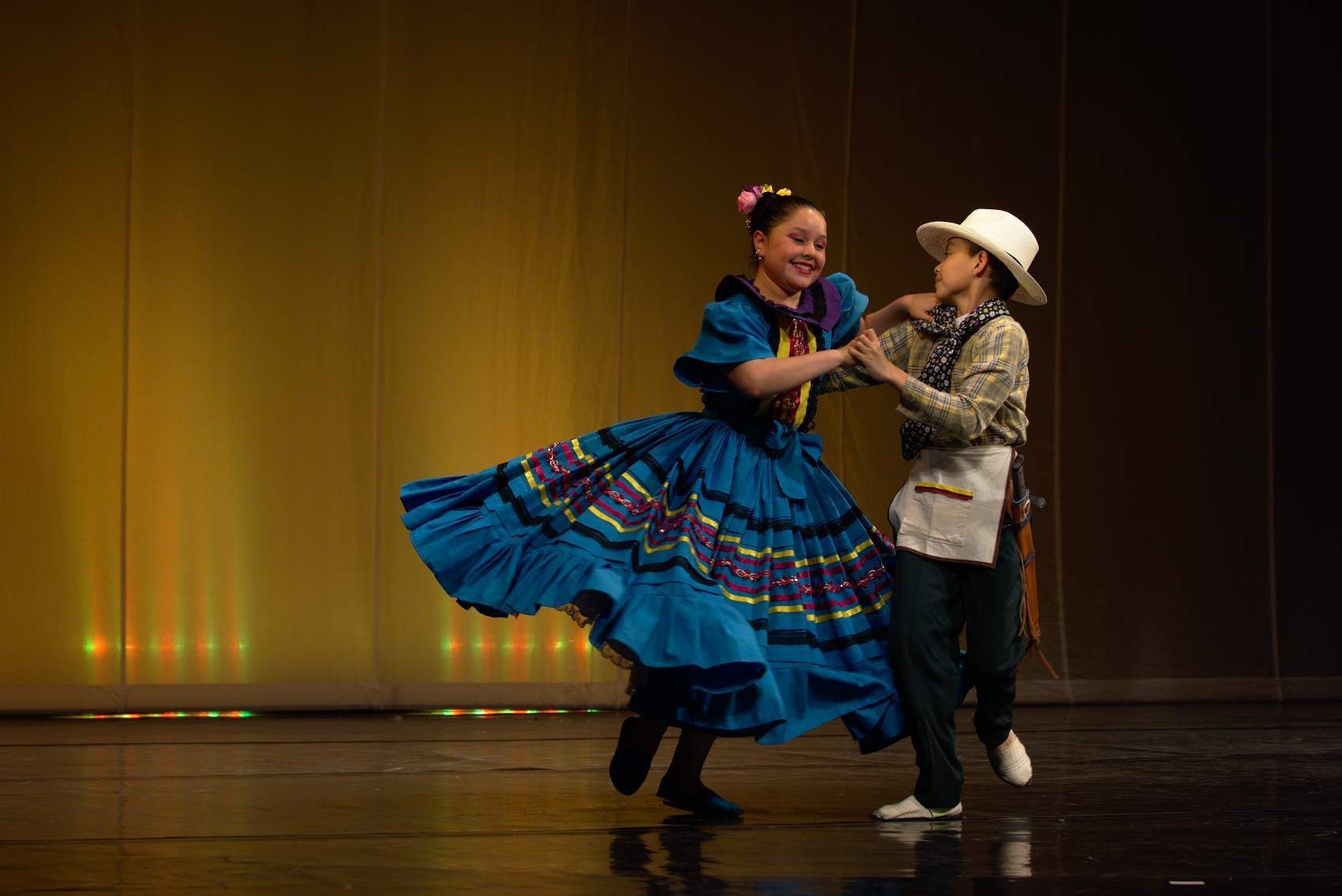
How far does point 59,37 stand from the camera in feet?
15.7

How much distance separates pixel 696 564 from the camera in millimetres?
2695

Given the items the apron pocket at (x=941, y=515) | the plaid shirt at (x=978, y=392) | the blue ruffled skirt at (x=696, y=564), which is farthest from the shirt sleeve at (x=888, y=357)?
the apron pocket at (x=941, y=515)

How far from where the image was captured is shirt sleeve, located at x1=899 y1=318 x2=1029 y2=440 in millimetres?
2727

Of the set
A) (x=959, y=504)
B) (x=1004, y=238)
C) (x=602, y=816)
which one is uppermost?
(x=1004, y=238)

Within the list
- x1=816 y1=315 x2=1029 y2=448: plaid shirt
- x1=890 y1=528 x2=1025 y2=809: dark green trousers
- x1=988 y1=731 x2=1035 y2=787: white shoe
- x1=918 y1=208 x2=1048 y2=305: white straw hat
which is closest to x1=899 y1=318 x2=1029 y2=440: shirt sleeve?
x1=816 y1=315 x2=1029 y2=448: plaid shirt

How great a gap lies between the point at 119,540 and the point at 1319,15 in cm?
440

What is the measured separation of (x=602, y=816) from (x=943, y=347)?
1.01 m

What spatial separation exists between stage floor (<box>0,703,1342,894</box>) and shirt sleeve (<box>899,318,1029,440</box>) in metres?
0.67

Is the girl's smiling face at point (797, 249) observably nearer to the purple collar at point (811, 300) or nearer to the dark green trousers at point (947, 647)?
the purple collar at point (811, 300)

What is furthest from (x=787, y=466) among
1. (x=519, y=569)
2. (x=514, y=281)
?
(x=514, y=281)

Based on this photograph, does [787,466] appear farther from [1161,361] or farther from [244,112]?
[1161,361]

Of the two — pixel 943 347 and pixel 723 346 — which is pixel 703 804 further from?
pixel 943 347

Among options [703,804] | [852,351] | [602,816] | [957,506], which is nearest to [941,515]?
[957,506]

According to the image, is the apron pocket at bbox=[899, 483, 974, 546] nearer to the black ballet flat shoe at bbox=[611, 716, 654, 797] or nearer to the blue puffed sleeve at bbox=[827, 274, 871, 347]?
the blue puffed sleeve at bbox=[827, 274, 871, 347]
